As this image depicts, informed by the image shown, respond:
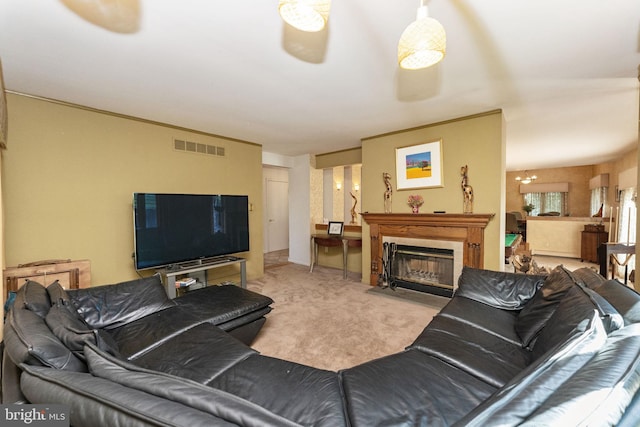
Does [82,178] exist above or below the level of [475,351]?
above

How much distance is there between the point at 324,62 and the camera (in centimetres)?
208

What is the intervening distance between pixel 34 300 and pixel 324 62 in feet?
7.97

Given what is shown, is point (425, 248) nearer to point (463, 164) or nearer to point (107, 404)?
point (463, 164)

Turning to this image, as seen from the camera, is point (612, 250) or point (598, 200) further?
point (598, 200)

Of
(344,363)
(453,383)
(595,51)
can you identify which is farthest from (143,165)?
(595,51)

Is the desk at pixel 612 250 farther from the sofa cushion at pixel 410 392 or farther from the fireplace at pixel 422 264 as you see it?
the sofa cushion at pixel 410 392

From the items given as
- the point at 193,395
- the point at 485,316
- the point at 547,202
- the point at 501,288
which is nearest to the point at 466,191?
the point at 501,288

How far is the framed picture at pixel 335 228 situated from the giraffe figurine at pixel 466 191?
2.31 meters

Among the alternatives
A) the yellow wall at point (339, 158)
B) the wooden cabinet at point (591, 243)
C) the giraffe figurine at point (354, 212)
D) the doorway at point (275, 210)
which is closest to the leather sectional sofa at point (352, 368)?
the yellow wall at point (339, 158)

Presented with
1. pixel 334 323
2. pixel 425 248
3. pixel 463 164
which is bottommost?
pixel 334 323

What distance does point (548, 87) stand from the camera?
8.37 feet

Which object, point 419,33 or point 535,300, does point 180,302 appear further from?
point 535,300

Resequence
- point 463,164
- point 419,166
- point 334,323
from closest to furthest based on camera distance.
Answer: point 334,323, point 463,164, point 419,166

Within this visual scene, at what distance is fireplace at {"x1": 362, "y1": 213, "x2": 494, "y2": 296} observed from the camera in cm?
340
